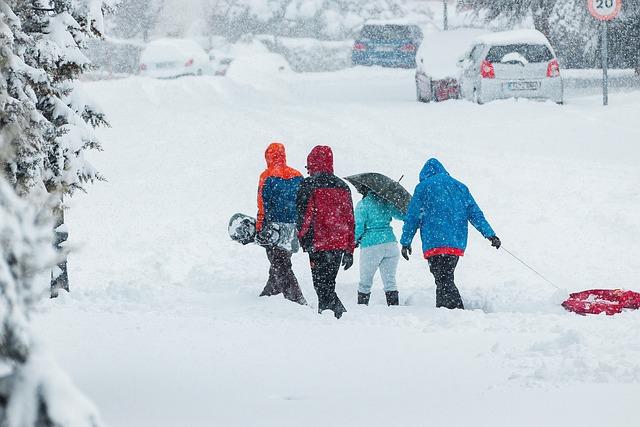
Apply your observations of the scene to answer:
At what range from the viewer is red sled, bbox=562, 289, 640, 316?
9180 mm

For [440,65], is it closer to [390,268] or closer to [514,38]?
[514,38]

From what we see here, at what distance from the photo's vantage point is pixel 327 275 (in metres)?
9.16

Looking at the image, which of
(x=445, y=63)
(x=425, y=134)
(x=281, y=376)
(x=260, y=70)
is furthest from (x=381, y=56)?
(x=281, y=376)

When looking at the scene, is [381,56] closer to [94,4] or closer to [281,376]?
[94,4]

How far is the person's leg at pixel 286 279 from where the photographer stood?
10.1 metres

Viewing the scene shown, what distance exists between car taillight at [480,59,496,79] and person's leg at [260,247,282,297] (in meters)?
11.9

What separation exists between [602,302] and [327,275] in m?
2.28

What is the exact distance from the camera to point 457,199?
9.20 m

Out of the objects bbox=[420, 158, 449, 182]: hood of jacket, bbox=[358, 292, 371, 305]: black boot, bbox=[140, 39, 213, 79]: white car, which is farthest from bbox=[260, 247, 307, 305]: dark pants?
bbox=[140, 39, 213, 79]: white car

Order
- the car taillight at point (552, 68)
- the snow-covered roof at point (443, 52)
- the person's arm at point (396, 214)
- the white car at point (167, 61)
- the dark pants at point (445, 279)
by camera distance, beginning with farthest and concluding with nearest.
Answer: the white car at point (167, 61) < the snow-covered roof at point (443, 52) < the car taillight at point (552, 68) < the person's arm at point (396, 214) < the dark pants at point (445, 279)

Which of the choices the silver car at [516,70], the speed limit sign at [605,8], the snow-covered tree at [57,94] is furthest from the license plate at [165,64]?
the snow-covered tree at [57,94]

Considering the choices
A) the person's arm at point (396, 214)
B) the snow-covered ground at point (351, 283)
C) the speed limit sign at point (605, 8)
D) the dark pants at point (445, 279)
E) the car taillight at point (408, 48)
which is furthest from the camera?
the car taillight at point (408, 48)

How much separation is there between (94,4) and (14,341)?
785 cm

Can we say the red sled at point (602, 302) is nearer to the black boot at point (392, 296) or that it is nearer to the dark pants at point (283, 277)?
the black boot at point (392, 296)
